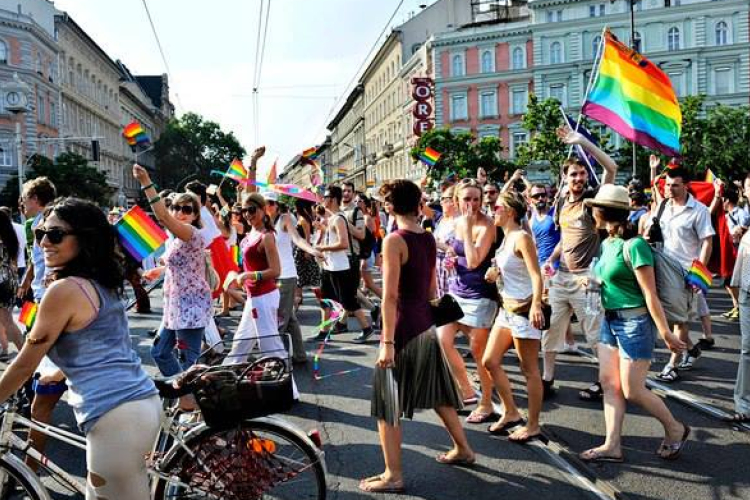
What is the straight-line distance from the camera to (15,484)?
3.15m

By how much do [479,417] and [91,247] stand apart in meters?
3.67

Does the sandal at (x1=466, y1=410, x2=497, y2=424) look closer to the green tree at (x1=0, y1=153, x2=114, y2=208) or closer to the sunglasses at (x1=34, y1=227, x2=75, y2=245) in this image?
the sunglasses at (x1=34, y1=227, x2=75, y2=245)

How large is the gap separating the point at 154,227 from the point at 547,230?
12.8 feet

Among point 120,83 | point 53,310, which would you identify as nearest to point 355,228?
point 53,310

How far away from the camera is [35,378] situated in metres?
4.40

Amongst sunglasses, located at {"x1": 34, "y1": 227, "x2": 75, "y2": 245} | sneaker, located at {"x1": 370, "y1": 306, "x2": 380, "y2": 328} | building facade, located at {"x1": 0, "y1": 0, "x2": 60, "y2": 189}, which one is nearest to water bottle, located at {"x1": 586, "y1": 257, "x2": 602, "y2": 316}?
sunglasses, located at {"x1": 34, "y1": 227, "x2": 75, "y2": 245}

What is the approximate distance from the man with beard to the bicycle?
3.39 m

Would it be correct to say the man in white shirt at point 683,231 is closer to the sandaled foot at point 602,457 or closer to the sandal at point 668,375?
the sandal at point 668,375

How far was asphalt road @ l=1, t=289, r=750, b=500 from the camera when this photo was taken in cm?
429

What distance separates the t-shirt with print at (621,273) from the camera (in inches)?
177

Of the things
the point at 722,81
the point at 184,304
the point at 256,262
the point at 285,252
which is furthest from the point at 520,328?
the point at 722,81

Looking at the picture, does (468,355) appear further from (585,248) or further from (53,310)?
(53,310)

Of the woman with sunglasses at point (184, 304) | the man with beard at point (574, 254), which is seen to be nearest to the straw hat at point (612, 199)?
the man with beard at point (574, 254)

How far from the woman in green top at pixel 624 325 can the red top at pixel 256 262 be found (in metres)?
2.74
